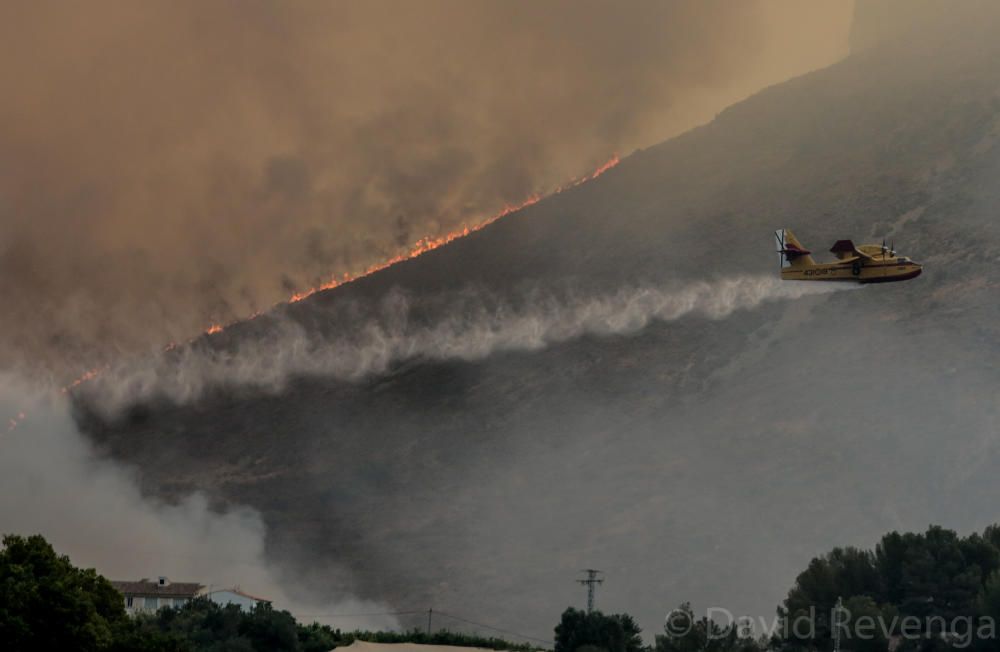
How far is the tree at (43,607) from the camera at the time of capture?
5506 centimetres

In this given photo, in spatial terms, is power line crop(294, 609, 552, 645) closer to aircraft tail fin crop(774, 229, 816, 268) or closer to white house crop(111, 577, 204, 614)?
white house crop(111, 577, 204, 614)

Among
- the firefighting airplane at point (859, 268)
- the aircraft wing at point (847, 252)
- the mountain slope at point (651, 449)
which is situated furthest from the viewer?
the mountain slope at point (651, 449)

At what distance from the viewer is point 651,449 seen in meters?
164

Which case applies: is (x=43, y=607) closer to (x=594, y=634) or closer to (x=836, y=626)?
(x=594, y=634)

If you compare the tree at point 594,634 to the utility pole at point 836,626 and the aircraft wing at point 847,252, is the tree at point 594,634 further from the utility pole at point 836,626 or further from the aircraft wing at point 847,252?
the aircraft wing at point 847,252

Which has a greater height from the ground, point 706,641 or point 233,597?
point 233,597

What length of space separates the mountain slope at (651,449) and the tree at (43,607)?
79192mm

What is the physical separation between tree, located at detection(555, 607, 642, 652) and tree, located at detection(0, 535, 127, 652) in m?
36.6

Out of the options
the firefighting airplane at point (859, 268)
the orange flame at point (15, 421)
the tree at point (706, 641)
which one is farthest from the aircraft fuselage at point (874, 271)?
the orange flame at point (15, 421)

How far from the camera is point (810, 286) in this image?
615ft

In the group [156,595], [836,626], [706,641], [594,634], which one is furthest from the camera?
[156,595]

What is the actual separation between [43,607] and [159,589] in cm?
7965

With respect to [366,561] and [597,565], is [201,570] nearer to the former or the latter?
[366,561]

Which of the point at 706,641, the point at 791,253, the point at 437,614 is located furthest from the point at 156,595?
the point at 791,253
